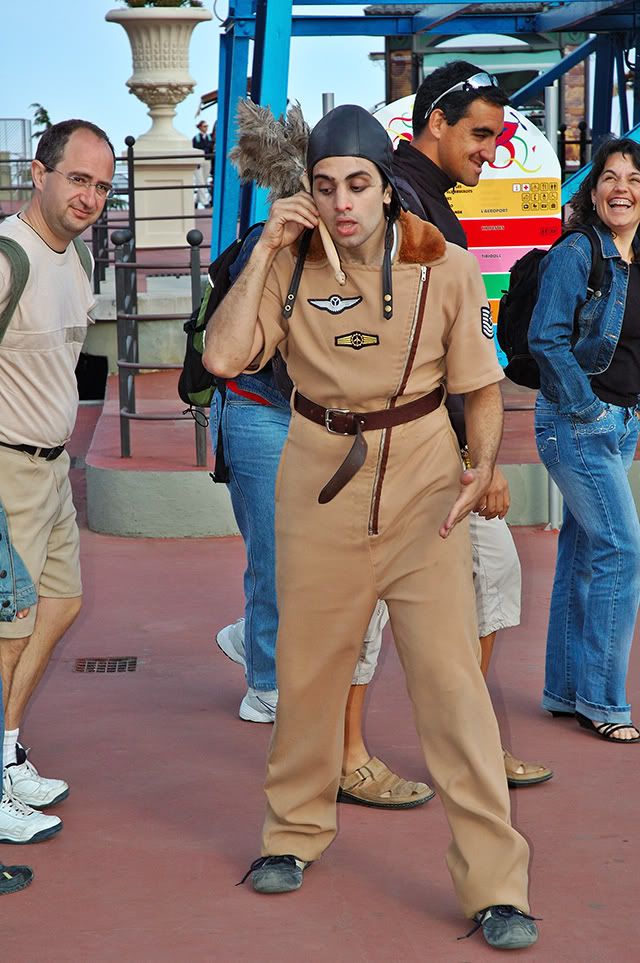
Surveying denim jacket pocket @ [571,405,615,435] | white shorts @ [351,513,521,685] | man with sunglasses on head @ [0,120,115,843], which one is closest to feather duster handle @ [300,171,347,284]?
man with sunglasses on head @ [0,120,115,843]

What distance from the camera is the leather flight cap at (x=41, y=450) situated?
4281 mm

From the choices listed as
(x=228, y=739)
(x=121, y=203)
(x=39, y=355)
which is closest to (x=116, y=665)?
(x=228, y=739)

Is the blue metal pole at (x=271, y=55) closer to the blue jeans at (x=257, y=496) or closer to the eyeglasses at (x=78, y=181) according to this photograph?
the blue jeans at (x=257, y=496)

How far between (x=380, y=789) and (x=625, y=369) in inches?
66.8

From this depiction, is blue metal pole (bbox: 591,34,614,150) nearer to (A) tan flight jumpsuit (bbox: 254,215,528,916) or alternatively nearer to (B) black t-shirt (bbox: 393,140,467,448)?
(B) black t-shirt (bbox: 393,140,467,448)

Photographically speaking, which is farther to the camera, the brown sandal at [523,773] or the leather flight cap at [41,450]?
the brown sandal at [523,773]

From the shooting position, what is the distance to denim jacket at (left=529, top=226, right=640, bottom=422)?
195 inches

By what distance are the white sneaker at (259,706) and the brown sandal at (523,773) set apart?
38.7 inches

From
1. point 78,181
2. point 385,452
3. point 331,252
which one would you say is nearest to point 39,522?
point 78,181

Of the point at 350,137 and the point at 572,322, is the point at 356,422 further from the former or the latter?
the point at 572,322

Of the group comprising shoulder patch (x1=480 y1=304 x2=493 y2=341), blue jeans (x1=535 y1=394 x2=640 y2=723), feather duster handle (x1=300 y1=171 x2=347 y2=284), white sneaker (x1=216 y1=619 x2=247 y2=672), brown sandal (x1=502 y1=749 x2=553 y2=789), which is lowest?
brown sandal (x1=502 y1=749 x2=553 y2=789)

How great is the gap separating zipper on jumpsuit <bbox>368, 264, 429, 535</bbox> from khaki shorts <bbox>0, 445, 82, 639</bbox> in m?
1.18

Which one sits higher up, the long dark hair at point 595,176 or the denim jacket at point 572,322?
the long dark hair at point 595,176

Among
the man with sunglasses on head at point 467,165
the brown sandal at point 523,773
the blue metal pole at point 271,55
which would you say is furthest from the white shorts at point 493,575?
the blue metal pole at point 271,55
